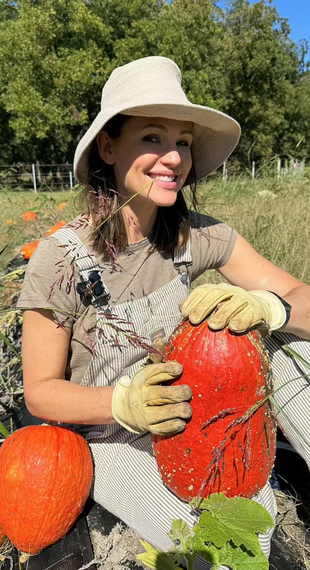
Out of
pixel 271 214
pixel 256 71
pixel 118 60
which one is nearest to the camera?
pixel 271 214

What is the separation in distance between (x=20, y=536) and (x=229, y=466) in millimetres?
786

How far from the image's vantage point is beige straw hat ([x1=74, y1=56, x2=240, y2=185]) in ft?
4.94

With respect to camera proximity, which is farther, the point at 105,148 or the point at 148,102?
the point at 105,148

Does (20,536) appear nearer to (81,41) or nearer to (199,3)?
(81,41)

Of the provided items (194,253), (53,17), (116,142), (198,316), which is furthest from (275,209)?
(53,17)

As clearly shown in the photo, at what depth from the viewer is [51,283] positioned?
4.97ft

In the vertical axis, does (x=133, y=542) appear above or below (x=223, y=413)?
below

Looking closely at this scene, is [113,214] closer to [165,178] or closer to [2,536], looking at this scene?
[165,178]

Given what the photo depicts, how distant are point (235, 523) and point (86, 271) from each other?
3.08 feet

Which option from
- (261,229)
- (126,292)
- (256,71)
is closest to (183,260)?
(126,292)

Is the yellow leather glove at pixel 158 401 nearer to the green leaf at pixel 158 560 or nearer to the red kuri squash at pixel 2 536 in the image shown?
the green leaf at pixel 158 560

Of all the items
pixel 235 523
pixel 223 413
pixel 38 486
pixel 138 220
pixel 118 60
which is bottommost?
pixel 38 486

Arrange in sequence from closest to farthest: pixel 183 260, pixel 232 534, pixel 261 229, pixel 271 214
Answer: pixel 232 534 → pixel 183 260 → pixel 261 229 → pixel 271 214

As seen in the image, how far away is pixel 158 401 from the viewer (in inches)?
45.1
